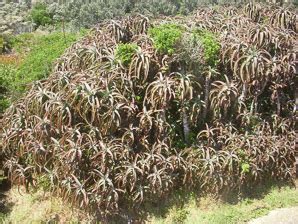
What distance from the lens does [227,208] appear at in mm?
8148

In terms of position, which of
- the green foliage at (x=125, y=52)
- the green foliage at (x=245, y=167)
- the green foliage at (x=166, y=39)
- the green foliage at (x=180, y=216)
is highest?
the green foliage at (x=166, y=39)

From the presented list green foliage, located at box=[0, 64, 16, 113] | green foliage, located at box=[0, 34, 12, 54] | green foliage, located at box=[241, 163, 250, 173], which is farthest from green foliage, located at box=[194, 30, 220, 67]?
green foliage, located at box=[0, 34, 12, 54]

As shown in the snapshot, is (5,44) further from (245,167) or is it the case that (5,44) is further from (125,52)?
(245,167)

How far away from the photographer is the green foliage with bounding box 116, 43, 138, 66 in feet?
26.4

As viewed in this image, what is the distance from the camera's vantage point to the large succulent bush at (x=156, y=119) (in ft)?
24.8

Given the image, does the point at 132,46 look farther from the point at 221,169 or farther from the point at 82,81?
the point at 221,169

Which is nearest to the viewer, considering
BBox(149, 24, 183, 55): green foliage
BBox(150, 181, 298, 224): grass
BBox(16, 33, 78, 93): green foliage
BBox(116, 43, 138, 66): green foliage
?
BBox(149, 24, 183, 55): green foliage

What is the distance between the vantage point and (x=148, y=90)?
8.07 metres

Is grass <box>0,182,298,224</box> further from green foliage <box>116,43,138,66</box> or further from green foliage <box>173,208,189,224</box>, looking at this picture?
green foliage <box>116,43,138,66</box>

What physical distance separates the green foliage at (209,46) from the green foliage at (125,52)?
1318 mm

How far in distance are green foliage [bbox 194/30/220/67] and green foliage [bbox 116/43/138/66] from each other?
1318 millimetres

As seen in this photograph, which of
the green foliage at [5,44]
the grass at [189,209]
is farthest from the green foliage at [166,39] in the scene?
the green foliage at [5,44]

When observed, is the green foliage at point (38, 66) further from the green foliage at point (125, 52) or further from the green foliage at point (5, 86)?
the green foliage at point (125, 52)

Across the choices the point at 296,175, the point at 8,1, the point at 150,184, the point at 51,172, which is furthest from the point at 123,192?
the point at 8,1
